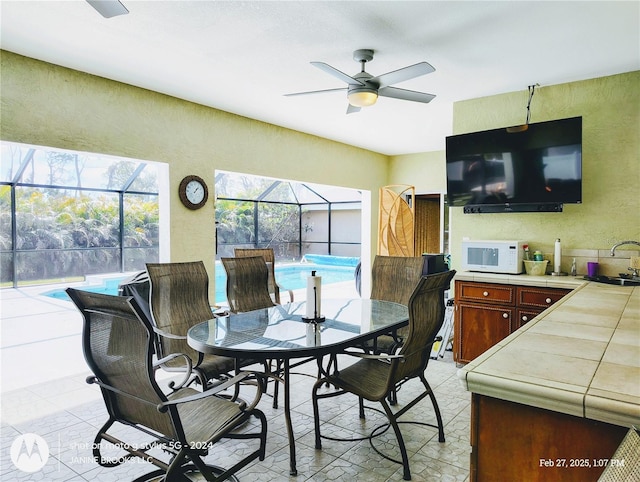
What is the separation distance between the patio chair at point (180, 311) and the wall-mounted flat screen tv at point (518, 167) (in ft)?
8.95

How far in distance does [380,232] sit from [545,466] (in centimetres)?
623

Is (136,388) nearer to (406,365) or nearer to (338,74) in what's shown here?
(406,365)

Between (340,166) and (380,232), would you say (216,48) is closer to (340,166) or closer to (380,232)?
(340,166)

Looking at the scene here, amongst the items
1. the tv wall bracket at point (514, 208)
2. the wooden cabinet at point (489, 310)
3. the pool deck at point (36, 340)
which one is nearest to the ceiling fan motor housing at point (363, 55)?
the tv wall bracket at point (514, 208)

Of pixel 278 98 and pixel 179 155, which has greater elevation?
pixel 278 98

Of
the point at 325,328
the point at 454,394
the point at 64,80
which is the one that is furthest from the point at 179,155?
the point at 454,394

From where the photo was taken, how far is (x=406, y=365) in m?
2.28

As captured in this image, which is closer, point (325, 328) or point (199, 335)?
point (199, 335)

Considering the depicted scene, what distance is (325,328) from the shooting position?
2.53 m

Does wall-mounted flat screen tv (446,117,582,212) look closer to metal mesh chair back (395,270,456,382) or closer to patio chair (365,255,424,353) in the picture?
patio chair (365,255,424,353)

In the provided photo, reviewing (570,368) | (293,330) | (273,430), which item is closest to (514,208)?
(293,330)

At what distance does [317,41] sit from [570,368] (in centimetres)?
276

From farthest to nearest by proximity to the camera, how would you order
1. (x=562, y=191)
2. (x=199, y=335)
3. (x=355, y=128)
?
(x=355, y=128) < (x=562, y=191) < (x=199, y=335)

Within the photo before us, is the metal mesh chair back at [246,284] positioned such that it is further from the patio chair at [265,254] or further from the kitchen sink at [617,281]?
the kitchen sink at [617,281]
